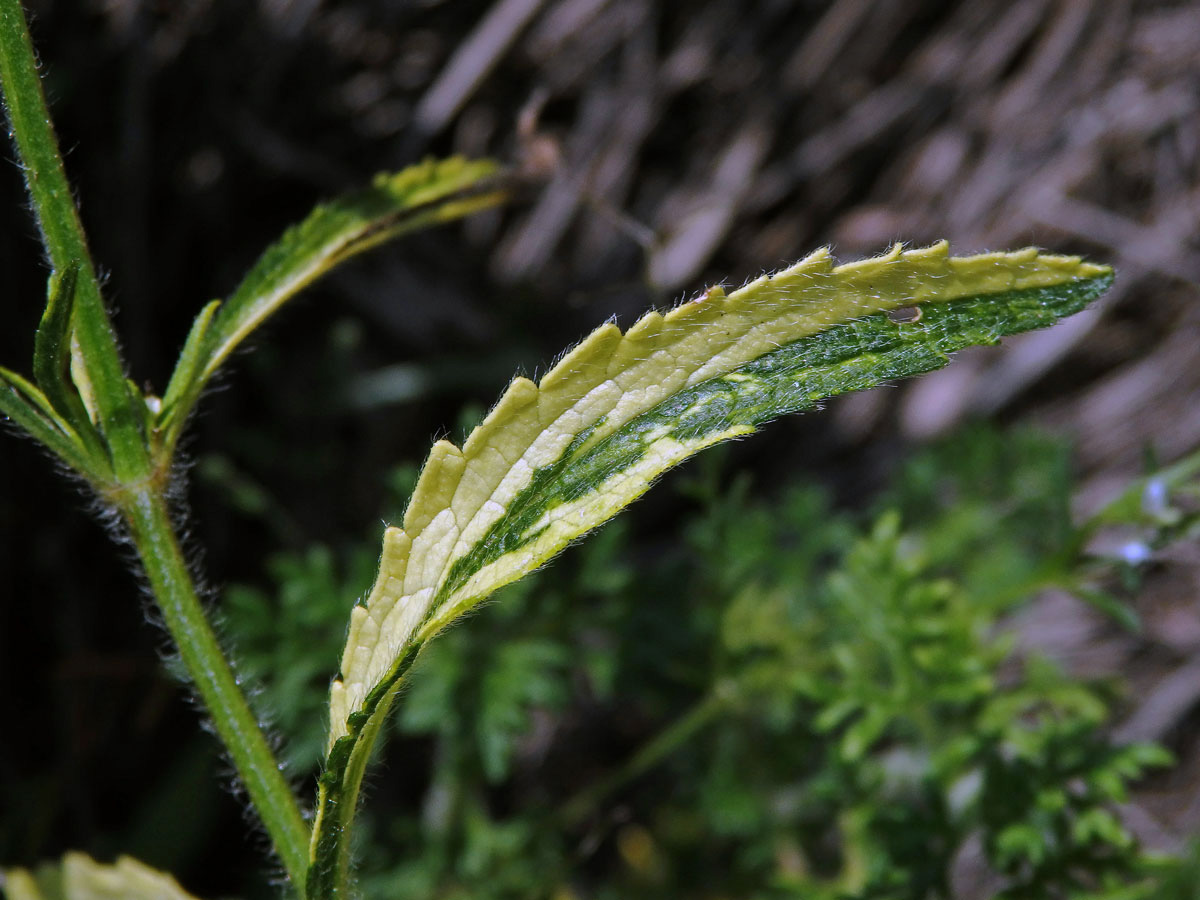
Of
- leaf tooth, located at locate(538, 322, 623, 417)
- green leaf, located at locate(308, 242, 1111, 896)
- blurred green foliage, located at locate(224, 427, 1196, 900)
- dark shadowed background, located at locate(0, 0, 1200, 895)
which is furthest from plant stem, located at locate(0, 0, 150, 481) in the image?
dark shadowed background, located at locate(0, 0, 1200, 895)

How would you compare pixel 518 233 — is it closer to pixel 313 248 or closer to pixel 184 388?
pixel 313 248

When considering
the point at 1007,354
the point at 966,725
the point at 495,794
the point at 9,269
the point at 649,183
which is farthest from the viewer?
the point at 1007,354

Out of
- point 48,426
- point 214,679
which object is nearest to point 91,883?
point 214,679

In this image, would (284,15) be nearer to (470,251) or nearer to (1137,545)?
(470,251)

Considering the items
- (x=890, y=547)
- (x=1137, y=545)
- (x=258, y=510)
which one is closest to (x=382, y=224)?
(x=890, y=547)

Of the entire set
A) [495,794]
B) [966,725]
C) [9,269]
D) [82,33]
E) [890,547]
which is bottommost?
[966,725]

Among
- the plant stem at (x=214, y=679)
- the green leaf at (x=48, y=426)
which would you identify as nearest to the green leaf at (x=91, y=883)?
the plant stem at (x=214, y=679)
